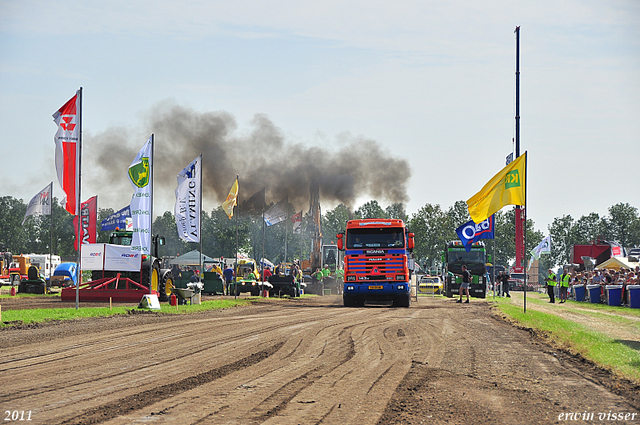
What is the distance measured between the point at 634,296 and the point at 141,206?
64.4 feet

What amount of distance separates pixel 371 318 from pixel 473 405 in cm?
1264

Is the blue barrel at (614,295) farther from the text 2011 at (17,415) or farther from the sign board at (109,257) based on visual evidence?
the text 2011 at (17,415)

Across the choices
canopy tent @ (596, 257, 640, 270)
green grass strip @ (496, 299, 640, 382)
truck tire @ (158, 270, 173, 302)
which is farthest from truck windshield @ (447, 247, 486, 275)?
green grass strip @ (496, 299, 640, 382)

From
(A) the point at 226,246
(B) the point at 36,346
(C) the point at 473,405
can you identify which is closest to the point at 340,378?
(C) the point at 473,405

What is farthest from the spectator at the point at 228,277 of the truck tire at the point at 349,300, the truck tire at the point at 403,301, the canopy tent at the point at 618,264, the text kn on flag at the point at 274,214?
the canopy tent at the point at 618,264

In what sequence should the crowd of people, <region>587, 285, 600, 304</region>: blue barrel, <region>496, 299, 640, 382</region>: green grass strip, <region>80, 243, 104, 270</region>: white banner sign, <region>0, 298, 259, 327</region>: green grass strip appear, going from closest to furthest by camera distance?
<region>496, 299, 640, 382</region>: green grass strip
<region>0, 298, 259, 327</region>: green grass strip
<region>80, 243, 104, 270</region>: white banner sign
the crowd of people
<region>587, 285, 600, 304</region>: blue barrel

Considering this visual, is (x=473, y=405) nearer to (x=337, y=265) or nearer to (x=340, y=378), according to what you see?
(x=340, y=378)

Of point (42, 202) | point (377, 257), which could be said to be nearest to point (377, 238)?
point (377, 257)

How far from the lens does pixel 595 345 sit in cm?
1248

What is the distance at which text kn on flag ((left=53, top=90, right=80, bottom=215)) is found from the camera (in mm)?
19484

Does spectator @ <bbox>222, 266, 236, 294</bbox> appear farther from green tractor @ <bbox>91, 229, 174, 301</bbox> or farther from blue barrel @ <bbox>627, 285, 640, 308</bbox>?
blue barrel @ <bbox>627, 285, 640, 308</bbox>

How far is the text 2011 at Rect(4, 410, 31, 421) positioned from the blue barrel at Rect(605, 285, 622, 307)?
88.8 ft

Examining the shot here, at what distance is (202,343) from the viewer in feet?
41.9

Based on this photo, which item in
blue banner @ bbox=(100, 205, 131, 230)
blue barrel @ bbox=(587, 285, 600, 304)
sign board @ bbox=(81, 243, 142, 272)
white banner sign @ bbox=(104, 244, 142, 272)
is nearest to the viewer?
sign board @ bbox=(81, 243, 142, 272)
